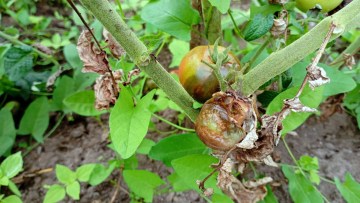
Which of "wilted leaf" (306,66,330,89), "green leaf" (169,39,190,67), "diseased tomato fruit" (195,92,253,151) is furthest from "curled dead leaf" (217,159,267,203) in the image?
"green leaf" (169,39,190,67)

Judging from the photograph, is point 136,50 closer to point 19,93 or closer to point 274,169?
point 274,169

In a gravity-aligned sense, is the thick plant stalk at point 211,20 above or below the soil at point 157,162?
above

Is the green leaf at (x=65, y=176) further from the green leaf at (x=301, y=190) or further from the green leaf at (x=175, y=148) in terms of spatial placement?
the green leaf at (x=301, y=190)

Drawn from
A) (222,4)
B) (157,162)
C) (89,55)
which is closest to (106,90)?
(89,55)

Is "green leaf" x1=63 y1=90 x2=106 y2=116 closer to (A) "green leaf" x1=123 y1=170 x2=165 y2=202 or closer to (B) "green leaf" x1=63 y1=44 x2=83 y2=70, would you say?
(A) "green leaf" x1=123 y1=170 x2=165 y2=202

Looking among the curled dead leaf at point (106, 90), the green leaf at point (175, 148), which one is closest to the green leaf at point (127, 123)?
the curled dead leaf at point (106, 90)

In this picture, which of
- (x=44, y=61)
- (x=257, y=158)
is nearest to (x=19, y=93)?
(x=44, y=61)
